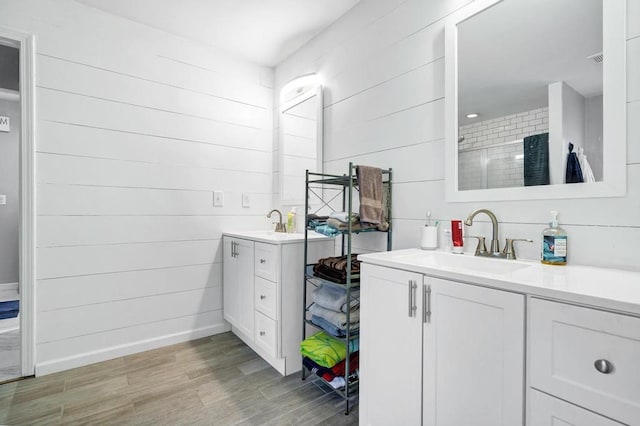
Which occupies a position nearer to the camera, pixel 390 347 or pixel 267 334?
pixel 390 347

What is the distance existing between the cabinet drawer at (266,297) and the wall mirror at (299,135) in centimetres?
81

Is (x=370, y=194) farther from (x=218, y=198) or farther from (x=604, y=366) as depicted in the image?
(x=218, y=198)

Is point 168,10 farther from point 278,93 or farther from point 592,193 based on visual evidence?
point 592,193

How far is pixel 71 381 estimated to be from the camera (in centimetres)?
193

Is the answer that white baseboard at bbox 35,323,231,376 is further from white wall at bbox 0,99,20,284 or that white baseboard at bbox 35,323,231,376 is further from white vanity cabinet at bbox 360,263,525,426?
white wall at bbox 0,99,20,284

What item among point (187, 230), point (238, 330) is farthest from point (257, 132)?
point (238, 330)

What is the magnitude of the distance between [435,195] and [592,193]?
635 millimetres

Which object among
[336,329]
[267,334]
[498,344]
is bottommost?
[267,334]

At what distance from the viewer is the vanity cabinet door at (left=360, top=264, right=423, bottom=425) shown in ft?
3.74

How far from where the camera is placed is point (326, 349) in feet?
5.66

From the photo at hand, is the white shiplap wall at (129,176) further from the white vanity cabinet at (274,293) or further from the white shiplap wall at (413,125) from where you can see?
the white shiplap wall at (413,125)

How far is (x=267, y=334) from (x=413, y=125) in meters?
1.59

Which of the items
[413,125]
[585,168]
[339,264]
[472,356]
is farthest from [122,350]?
[585,168]

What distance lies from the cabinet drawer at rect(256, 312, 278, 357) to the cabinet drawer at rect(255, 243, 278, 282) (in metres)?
0.28
